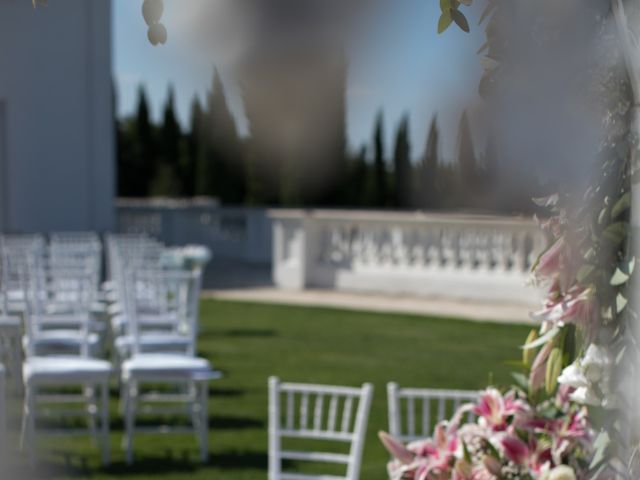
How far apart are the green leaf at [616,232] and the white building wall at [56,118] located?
15907 mm

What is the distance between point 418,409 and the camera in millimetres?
7367

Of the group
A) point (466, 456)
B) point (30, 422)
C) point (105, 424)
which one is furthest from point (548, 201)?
point (105, 424)

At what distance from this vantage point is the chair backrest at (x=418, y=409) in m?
3.70

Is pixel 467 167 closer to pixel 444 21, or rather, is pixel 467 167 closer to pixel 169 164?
pixel 444 21

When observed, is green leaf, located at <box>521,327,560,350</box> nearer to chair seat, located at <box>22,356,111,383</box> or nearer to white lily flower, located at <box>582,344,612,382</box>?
white lily flower, located at <box>582,344,612,382</box>

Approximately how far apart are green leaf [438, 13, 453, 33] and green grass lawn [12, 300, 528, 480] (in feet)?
15.0

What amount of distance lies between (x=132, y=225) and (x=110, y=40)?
5.12 metres

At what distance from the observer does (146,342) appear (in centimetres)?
719

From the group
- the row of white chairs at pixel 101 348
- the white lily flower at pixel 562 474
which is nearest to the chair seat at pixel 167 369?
the row of white chairs at pixel 101 348

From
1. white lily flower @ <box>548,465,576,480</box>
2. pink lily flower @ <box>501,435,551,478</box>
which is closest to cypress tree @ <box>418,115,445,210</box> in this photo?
white lily flower @ <box>548,465,576,480</box>

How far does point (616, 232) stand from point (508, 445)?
85 centimetres

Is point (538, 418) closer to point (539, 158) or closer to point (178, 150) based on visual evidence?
point (539, 158)

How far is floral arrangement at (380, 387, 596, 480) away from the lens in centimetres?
217

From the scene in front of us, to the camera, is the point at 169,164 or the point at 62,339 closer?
the point at 62,339
